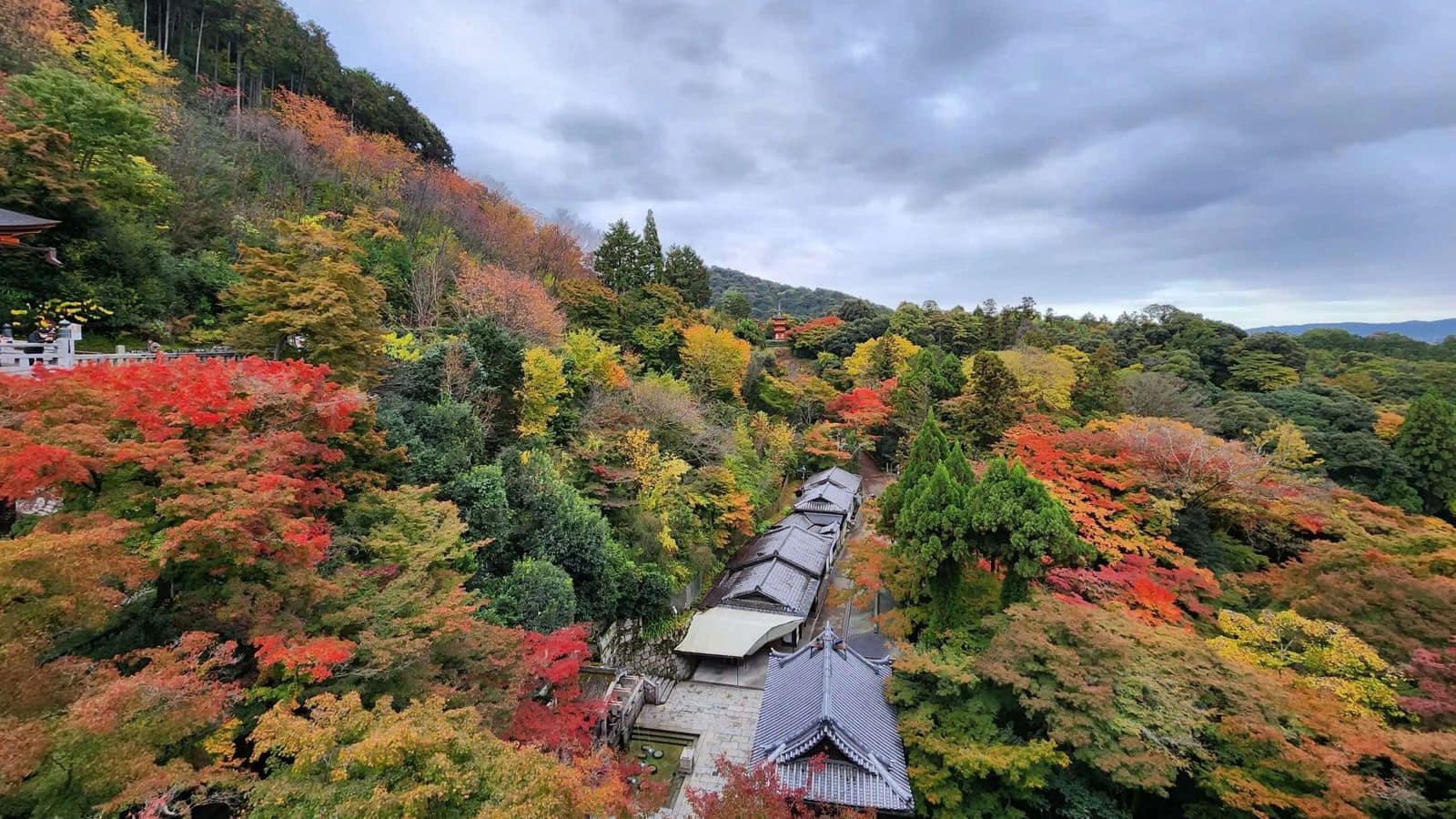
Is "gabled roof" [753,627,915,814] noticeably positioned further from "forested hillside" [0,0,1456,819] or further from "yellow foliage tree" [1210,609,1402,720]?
"yellow foliage tree" [1210,609,1402,720]

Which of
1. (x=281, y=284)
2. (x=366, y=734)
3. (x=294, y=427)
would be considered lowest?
(x=366, y=734)

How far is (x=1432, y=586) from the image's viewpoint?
29.7 ft

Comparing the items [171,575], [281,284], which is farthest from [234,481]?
[281,284]

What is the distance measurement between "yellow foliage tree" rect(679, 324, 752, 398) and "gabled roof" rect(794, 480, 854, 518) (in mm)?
7470

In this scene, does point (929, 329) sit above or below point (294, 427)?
above

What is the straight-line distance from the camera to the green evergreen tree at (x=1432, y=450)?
70.3 feet

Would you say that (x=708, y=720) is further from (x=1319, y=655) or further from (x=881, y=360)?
(x=881, y=360)

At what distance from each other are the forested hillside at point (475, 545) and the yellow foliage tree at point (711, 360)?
164 inches

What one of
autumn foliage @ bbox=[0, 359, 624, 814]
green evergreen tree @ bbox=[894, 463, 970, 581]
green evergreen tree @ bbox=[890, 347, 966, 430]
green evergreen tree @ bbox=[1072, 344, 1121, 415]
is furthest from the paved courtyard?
green evergreen tree @ bbox=[1072, 344, 1121, 415]

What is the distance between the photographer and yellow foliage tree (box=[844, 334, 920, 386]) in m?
37.4

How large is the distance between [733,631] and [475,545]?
8.79m

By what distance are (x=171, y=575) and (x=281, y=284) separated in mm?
7884

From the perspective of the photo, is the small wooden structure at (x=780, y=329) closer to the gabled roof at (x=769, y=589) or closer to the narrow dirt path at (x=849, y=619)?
the narrow dirt path at (x=849, y=619)

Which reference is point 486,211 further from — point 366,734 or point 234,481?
point 366,734
